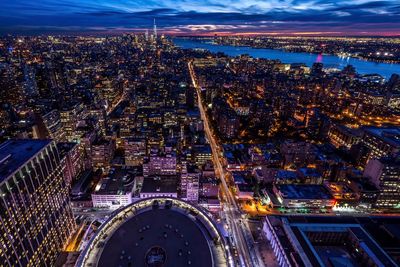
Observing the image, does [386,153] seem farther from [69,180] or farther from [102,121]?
[102,121]

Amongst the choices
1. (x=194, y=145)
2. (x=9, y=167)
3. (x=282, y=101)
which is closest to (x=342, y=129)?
(x=282, y=101)

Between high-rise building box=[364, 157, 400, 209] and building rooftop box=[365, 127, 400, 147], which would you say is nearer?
high-rise building box=[364, 157, 400, 209]

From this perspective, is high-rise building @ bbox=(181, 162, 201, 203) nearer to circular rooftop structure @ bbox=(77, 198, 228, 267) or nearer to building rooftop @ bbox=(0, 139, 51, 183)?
circular rooftop structure @ bbox=(77, 198, 228, 267)

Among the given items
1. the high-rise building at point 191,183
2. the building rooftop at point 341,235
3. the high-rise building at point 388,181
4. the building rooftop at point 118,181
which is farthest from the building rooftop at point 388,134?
the building rooftop at point 118,181

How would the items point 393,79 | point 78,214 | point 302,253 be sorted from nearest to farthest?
point 302,253 → point 78,214 → point 393,79

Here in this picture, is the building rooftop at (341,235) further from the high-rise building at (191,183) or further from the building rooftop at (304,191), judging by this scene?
the high-rise building at (191,183)

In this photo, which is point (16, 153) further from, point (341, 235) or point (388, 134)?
point (388, 134)

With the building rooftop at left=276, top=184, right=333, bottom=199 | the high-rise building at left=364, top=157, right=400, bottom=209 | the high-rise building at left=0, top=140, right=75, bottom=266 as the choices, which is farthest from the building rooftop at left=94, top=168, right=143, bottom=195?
the high-rise building at left=364, top=157, right=400, bottom=209
